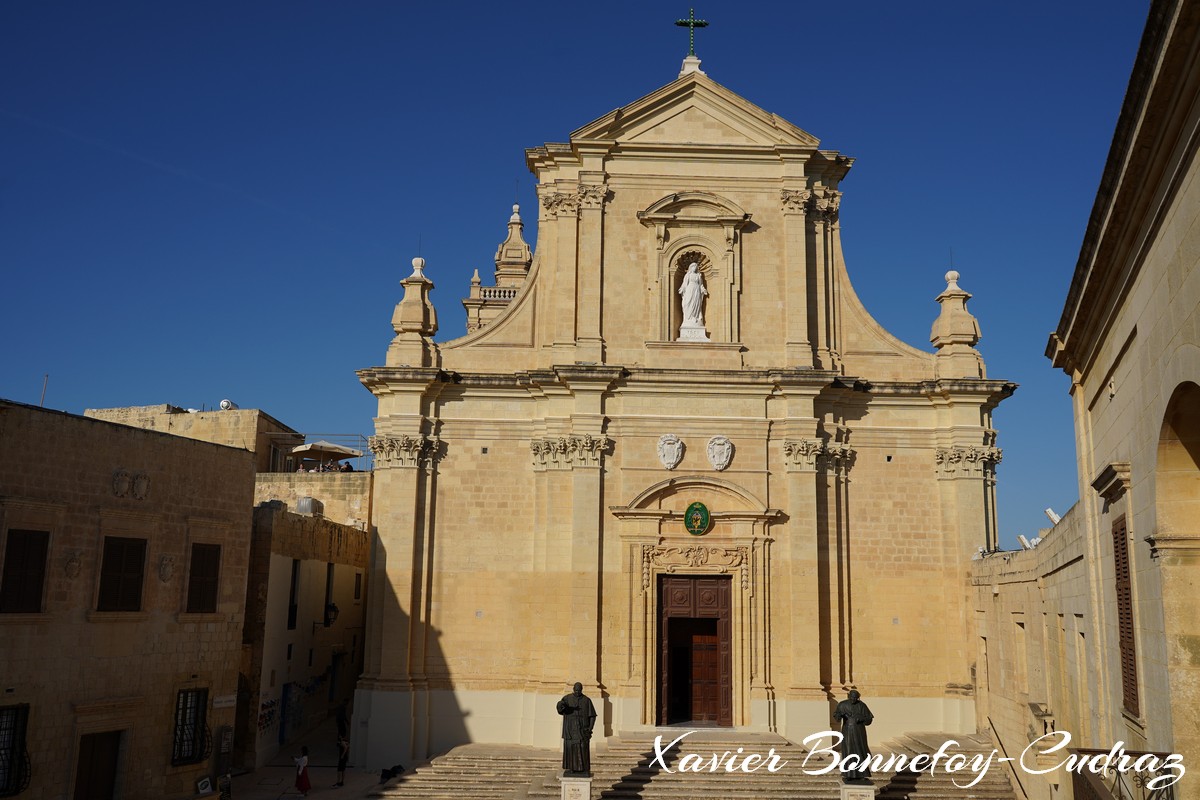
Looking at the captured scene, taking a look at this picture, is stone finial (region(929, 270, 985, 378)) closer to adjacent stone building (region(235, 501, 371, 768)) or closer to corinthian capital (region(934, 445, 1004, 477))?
corinthian capital (region(934, 445, 1004, 477))

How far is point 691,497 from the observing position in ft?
A: 82.2

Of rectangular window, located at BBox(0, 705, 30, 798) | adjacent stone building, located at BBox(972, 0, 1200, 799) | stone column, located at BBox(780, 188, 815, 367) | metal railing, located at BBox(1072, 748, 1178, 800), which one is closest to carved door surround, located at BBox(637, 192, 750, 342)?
stone column, located at BBox(780, 188, 815, 367)

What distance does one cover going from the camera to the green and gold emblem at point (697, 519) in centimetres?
2473

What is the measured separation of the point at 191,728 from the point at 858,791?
1267cm

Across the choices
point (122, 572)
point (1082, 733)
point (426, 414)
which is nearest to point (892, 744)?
point (1082, 733)

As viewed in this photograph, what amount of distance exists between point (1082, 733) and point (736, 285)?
13610 mm

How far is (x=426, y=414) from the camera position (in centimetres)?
2578

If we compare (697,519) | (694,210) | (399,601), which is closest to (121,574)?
(399,601)

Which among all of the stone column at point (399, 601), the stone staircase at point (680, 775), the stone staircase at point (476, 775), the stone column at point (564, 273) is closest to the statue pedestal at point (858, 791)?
the stone staircase at point (680, 775)

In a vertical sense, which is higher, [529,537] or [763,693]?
[529,537]

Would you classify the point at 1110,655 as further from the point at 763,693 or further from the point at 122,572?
the point at 122,572

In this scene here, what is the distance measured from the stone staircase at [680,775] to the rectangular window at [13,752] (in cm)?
636

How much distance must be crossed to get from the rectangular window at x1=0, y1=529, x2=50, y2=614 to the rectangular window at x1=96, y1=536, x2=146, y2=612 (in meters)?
1.20

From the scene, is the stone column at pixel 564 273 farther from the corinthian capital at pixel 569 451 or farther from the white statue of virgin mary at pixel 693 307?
the white statue of virgin mary at pixel 693 307
